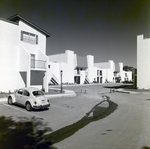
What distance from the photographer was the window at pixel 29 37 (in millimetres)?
19405

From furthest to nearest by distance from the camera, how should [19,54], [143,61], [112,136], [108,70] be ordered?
[108,70] → [143,61] → [19,54] → [112,136]

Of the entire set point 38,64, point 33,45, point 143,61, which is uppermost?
point 33,45

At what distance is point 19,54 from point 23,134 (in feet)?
46.3

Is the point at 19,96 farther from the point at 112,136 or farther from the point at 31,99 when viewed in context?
the point at 112,136

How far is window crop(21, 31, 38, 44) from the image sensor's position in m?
19.4

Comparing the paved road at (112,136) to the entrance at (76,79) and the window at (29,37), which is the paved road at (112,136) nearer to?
the window at (29,37)

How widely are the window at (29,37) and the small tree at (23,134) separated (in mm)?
13626

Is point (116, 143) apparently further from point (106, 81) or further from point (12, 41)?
point (106, 81)

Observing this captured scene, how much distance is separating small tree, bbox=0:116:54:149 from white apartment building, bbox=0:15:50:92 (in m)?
9.75

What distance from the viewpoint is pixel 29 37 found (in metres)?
20.0

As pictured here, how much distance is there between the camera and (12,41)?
711 inches

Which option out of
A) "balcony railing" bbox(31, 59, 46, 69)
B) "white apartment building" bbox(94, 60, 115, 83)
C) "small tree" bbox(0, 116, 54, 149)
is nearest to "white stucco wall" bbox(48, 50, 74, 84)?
"white apartment building" bbox(94, 60, 115, 83)

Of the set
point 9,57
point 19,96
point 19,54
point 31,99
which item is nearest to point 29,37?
point 19,54

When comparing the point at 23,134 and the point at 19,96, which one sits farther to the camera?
the point at 19,96
